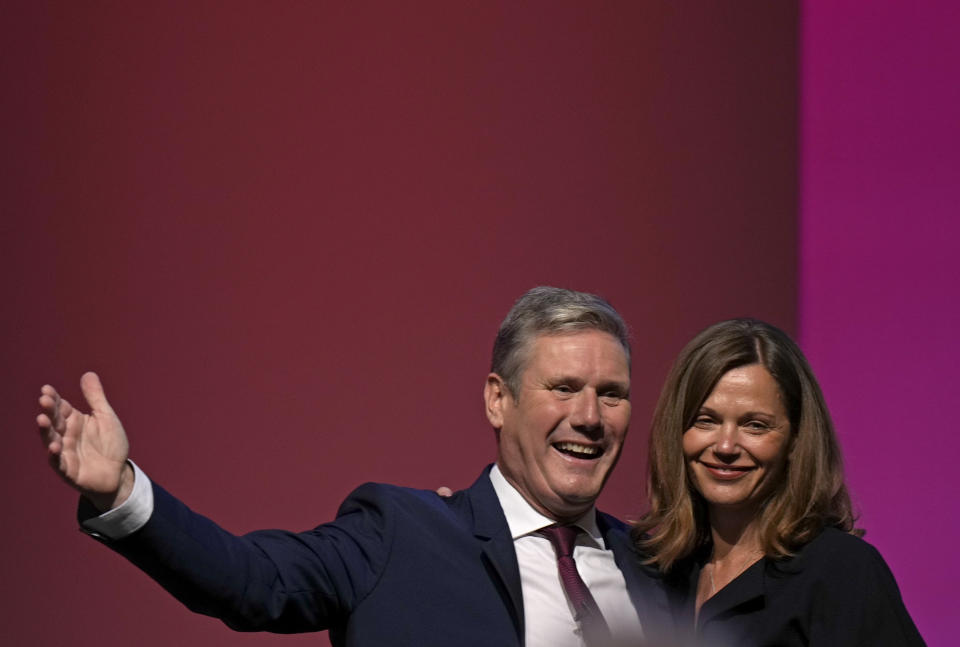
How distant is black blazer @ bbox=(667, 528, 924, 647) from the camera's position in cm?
201

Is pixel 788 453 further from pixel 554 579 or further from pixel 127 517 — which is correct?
pixel 127 517

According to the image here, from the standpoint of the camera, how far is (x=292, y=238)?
277cm

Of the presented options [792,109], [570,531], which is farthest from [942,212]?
[570,531]

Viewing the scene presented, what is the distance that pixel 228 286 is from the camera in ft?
8.87

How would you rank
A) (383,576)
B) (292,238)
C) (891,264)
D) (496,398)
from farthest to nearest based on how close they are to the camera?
(891,264) < (292,238) < (496,398) < (383,576)

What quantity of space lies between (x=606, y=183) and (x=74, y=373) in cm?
135

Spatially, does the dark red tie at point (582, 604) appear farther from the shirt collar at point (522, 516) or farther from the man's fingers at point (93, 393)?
the man's fingers at point (93, 393)

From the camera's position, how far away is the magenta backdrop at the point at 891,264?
3492 millimetres

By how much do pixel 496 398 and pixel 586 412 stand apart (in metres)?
0.19

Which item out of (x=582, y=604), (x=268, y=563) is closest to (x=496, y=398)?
(x=582, y=604)

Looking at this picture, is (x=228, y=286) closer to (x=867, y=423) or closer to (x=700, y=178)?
(x=700, y=178)

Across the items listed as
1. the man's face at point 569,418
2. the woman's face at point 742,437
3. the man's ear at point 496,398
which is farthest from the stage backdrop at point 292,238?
the woman's face at point 742,437

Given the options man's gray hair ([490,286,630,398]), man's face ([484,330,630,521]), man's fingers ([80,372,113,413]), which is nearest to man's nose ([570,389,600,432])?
man's face ([484,330,630,521])

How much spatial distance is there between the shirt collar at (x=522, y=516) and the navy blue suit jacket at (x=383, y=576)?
0.04 metres
